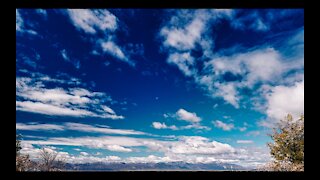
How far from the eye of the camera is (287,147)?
1314 cm

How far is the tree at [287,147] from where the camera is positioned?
41.6 ft

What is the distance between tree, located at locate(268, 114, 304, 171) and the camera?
12.7 m
